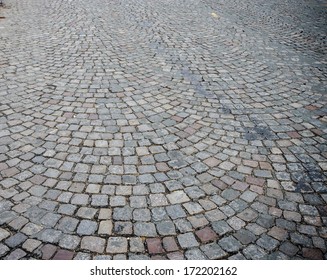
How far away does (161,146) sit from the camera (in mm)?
4406

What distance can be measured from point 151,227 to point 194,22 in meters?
8.50

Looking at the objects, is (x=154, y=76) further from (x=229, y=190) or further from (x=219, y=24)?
(x=219, y=24)

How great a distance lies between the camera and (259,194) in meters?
3.67

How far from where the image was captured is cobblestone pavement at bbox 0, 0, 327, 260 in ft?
10.3

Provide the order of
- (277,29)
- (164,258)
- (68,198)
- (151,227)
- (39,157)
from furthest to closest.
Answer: (277,29), (39,157), (68,198), (151,227), (164,258)

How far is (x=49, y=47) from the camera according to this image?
307 inches

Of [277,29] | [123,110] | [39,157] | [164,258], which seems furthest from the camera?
[277,29]

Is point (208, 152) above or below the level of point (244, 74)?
below

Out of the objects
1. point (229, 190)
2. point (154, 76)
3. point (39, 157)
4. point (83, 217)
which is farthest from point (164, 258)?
point (154, 76)

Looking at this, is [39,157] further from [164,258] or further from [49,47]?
[49,47]

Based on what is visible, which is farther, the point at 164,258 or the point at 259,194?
the point at 259,194

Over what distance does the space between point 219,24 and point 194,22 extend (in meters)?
0.82

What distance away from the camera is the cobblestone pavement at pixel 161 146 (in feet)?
10.3

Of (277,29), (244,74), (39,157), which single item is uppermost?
(277,29)
